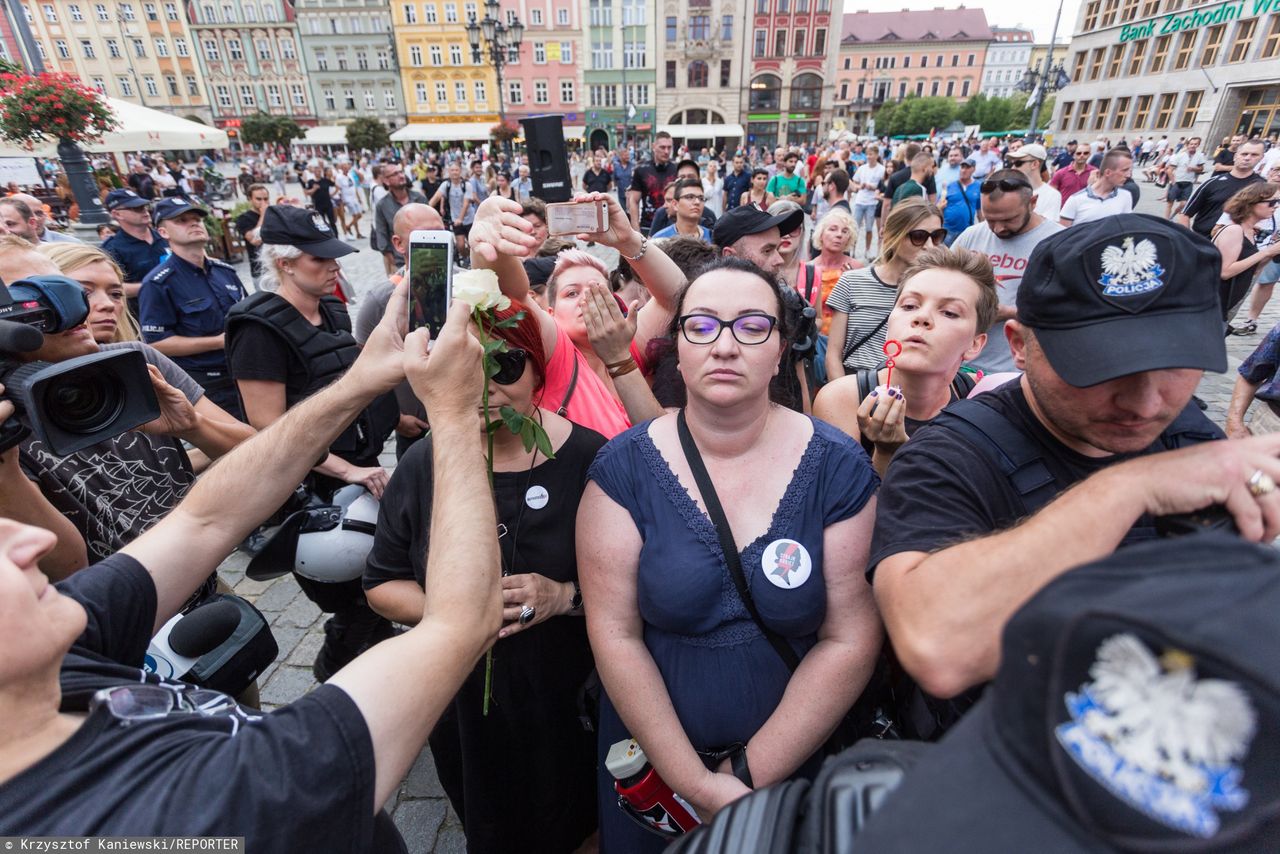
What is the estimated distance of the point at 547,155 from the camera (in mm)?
2490

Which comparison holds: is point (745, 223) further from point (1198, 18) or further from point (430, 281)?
point (1198, 18)

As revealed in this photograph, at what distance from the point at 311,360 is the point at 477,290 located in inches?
82.2

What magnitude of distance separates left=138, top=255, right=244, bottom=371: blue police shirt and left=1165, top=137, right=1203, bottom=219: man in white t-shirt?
7346 millimetres

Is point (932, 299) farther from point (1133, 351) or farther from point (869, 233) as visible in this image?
point (869, 233)

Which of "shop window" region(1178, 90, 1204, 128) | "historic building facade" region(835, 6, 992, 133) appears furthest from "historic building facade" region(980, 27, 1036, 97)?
"shop window" region(1178, 90, 1204, 128)

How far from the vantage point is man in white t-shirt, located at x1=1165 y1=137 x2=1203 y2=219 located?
11.4m

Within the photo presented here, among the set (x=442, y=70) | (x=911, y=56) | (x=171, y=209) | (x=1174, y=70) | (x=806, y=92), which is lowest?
(x=171, y=209)

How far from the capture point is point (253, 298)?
3.07m

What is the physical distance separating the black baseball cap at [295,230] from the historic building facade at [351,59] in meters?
64.6

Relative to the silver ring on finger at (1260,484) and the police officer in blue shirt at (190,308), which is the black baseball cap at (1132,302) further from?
the police officer in blue shirt at (190,308)

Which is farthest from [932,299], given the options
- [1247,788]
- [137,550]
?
[137,550]

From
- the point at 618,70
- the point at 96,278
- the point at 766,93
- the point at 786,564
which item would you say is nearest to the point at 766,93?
the point at 766,93

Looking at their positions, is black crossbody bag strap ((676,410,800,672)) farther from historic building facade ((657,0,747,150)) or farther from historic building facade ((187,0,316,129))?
historic building facade ((187,0,316,129))

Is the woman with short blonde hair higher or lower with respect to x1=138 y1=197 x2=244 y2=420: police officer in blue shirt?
higher
